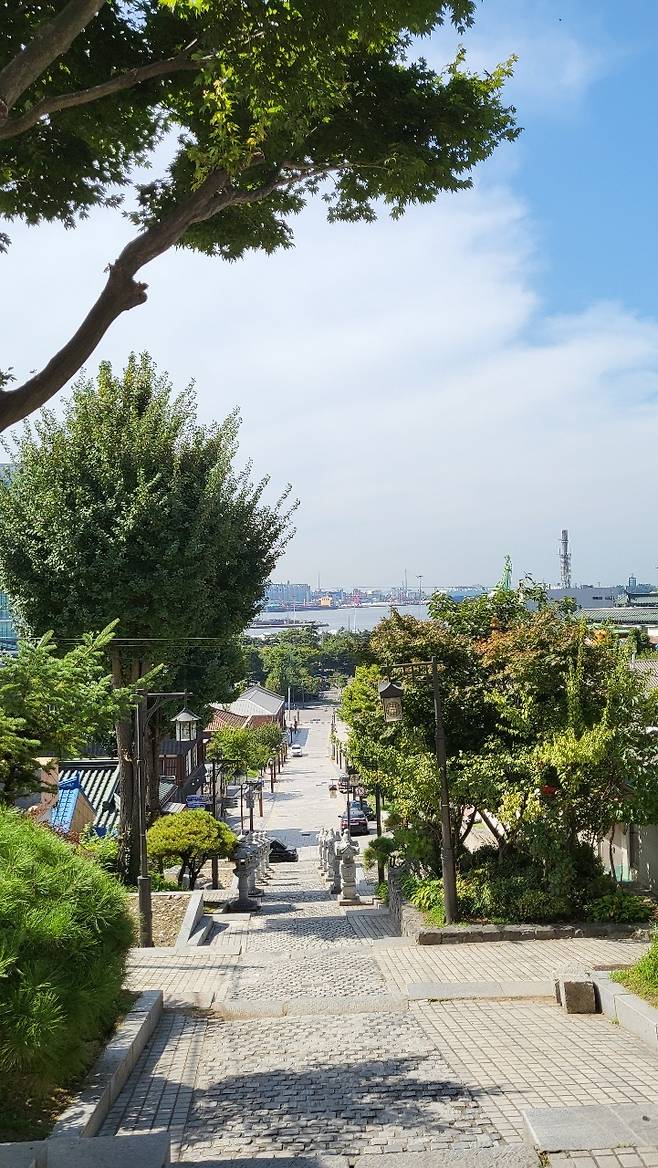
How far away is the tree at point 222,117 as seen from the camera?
22.7ft

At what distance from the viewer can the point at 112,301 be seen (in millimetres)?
7309

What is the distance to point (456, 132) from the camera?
866cm

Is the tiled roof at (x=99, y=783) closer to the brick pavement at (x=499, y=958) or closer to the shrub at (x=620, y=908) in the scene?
the brick pavement at (x=499, y=958)

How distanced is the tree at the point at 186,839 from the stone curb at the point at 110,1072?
40.6ft

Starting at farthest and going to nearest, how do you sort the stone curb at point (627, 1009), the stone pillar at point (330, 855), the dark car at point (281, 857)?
the dark car at point (281, 857)
the stone pillar at point (330, 855)
the stone curb at point (627, 1009)

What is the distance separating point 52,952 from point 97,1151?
4.29 ft

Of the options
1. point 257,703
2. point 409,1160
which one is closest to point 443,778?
point 409,1160

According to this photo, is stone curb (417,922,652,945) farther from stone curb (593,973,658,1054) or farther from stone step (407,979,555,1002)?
stone curb (593,973,658,1054)

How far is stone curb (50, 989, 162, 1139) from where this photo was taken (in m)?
5.70

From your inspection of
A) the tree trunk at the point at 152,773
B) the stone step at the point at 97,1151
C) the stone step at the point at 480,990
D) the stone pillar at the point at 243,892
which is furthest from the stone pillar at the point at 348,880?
the stone step at the point at 97,1151

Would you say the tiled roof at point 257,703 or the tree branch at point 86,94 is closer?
the tree branch at point 86,94

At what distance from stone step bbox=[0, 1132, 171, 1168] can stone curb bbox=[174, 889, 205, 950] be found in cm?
963

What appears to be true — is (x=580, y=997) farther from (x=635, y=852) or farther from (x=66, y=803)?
(x=66, y=803)

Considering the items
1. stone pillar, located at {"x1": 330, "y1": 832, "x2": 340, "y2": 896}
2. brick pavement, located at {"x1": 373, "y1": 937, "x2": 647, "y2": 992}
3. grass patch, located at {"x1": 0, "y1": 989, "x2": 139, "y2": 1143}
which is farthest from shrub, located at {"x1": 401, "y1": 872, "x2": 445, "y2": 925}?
grass patch, located at {"x1": 0, "y1": 989, "x2": 139, "y2": 1143}
